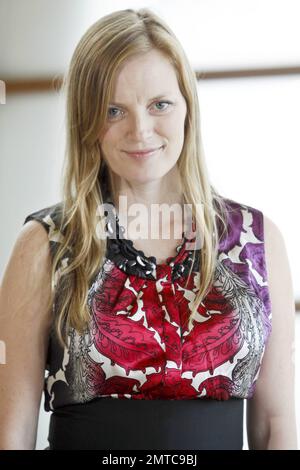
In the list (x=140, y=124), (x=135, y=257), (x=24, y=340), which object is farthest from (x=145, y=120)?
(x=24, y=340)

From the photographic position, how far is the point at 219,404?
2.55ft

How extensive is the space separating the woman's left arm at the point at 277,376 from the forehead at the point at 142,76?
252mm

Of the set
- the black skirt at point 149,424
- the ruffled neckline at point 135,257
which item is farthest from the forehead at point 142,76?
the black skirt at point 149,424

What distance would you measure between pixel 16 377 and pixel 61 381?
6 centimetres

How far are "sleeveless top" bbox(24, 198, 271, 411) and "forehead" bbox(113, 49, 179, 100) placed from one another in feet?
0.59

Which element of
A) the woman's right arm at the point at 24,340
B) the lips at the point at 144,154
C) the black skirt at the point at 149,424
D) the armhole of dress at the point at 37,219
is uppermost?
the lips at the point at 144,154

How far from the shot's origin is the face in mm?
778

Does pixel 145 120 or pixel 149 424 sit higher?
→ pixel 145 120

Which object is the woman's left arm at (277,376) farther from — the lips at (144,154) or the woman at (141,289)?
the lips at (144,154)

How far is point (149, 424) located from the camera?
30.0 inches

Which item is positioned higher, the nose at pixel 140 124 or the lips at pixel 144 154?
the nose at pixel 140 124

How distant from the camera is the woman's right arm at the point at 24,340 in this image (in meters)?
0.80

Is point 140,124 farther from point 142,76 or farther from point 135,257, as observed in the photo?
point 135,257

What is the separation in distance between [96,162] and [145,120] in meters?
0.09
